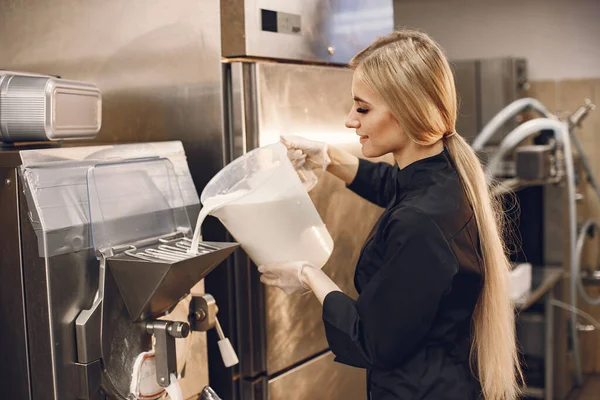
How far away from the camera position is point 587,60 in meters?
4.44

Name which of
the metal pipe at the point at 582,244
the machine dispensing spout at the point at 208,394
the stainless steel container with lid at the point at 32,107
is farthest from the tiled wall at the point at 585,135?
the stainless steel container with lid at the point at 32,107

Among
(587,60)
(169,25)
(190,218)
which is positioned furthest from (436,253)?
(587,60)

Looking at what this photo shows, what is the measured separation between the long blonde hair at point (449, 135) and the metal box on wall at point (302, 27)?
13.0 inches

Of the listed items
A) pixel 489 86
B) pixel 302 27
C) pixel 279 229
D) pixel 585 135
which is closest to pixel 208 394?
pixel 279 229

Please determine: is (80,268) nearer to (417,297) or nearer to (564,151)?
(417,297)

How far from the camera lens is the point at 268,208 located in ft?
5.10

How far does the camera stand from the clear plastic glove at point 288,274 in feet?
5.31

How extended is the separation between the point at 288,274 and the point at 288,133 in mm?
474

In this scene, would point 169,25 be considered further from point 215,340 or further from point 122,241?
point 215,340

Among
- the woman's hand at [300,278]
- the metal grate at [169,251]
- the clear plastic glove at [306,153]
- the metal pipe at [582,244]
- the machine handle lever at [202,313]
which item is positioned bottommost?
the metal pipe at [582,244]

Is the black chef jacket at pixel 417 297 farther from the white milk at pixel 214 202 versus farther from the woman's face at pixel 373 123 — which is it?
the white milk at pixel 214 202

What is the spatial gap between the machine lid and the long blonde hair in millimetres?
501

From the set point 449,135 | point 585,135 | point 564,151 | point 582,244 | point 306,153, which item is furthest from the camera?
point 585,135

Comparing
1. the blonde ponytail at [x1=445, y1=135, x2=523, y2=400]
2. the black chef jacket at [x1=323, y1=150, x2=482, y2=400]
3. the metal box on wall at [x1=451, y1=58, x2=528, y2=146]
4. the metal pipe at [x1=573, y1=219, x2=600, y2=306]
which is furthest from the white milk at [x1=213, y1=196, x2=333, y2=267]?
the metal box on wall at [x1=451, y1=58, x2=528, y2=146]
